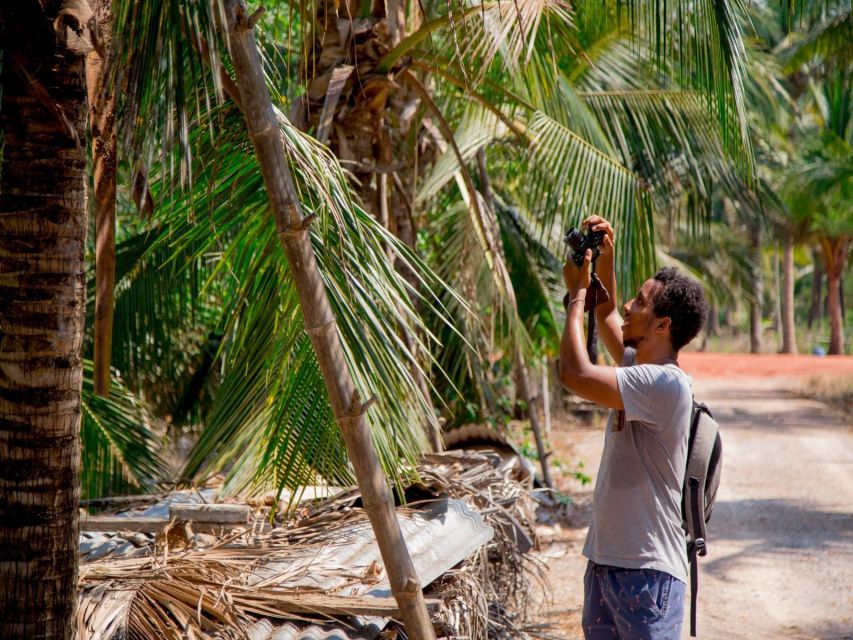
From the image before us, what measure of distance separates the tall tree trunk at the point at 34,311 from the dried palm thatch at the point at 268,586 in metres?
0.44

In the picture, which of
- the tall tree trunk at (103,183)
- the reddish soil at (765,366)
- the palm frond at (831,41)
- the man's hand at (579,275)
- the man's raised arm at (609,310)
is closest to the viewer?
the tall tree trunk at (103,183)

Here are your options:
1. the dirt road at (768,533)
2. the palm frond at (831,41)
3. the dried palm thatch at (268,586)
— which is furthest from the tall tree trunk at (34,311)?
the palm frond at (831,41)

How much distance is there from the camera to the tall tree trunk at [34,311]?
8.37 ft

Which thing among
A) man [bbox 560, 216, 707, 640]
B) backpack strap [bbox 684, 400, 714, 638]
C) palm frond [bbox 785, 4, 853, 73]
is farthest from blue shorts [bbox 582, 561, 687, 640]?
palm frond [bbox 785, 4, 853, 73]

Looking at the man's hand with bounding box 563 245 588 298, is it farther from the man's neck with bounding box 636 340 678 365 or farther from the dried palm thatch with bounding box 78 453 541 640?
the dried palm thatch with bounding box 78 453 541 640

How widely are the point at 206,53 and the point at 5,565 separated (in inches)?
69.0

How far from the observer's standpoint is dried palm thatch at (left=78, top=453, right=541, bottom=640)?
10.0 ft

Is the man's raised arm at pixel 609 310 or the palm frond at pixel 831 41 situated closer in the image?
the man's raised arm at pixel 609 310

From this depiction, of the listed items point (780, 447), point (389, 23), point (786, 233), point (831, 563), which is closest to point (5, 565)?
point (389, 23)

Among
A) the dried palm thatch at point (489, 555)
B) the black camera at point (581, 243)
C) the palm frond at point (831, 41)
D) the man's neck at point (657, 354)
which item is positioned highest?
the palm frond at point (831, 41)

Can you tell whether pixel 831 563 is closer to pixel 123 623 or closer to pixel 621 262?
pixel 621 262

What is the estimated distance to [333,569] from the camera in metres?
3.65

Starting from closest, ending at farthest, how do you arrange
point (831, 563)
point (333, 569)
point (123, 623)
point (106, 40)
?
point (106, 40)
point (123, 623)
point (333, 569)
point (831, 563)

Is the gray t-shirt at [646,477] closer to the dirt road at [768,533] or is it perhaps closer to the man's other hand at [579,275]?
the man's other hand at [579,275]
